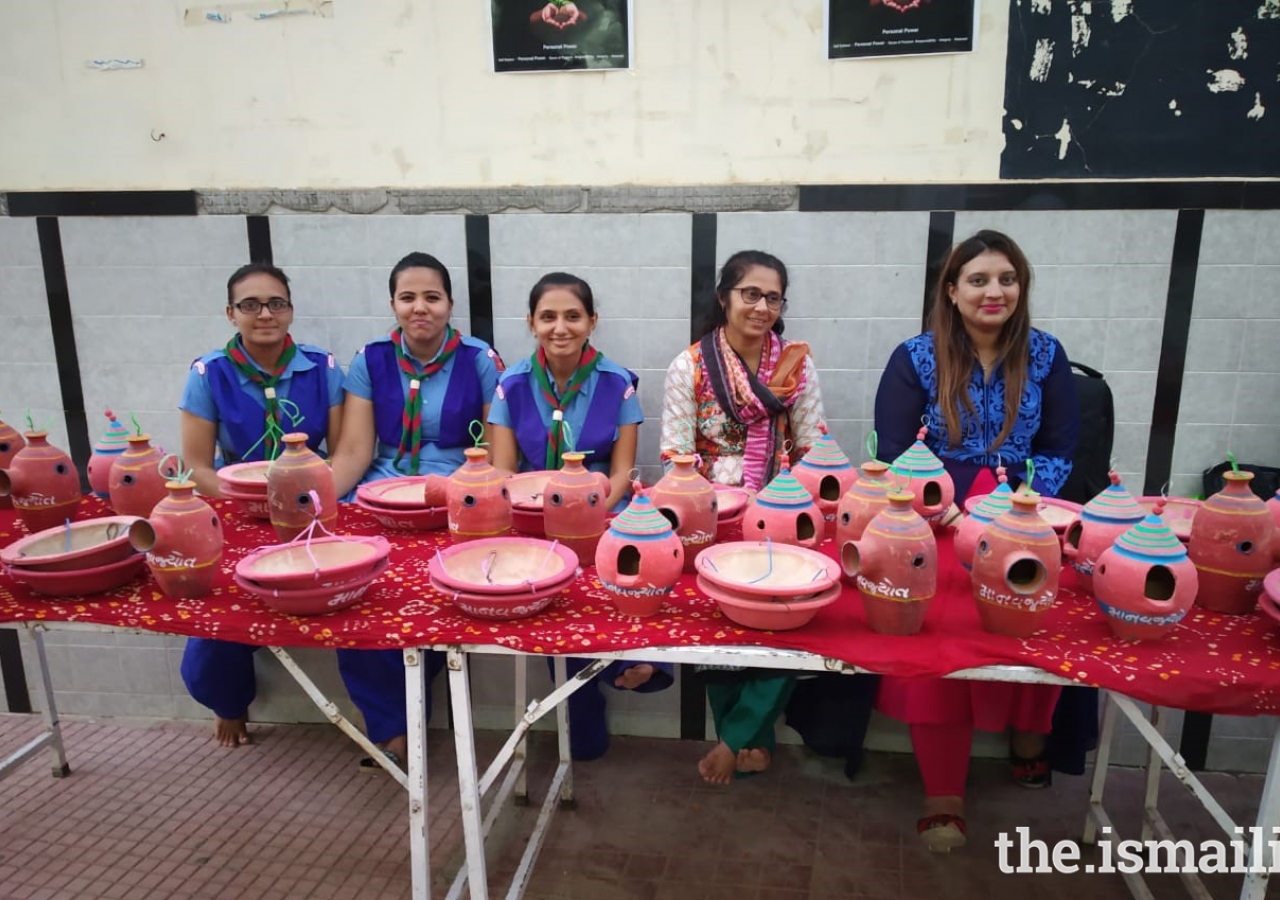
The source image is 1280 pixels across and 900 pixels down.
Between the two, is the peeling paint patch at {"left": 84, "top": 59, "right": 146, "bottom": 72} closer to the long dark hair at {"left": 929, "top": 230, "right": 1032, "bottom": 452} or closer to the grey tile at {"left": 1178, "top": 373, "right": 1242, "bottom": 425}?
the long dark hair at {"left": 929, "top": 230, "right": 1032, "bottom": 452}

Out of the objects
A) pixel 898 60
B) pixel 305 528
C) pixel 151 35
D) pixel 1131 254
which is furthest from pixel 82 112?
pixel 1131 254

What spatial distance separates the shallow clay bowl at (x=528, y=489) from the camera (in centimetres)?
208

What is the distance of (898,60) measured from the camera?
8.89ft

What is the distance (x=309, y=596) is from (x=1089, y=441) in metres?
2.30

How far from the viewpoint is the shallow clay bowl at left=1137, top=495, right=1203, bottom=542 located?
184cm

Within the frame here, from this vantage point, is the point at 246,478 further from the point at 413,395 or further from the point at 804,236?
the point at 804,236

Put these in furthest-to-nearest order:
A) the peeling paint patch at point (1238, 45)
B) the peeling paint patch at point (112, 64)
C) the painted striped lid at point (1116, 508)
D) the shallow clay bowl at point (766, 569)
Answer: the peeling paint patch at point (112, 64), the peeling paint patch at point (1238, 45), the painted striped lid at point (1116, 508), the shallow clay bowl at point (766, 569)

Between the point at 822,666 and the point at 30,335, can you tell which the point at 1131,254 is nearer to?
the point at 822,666

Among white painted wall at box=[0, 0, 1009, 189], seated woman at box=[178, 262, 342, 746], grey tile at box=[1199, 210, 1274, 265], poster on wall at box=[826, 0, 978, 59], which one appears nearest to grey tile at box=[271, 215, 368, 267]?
white painted wall at box=[0, 0, 1009, 189]

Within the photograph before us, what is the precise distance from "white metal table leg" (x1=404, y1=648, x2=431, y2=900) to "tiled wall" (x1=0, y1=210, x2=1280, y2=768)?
3.84 feet

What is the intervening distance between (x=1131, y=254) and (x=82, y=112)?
3.67 metres

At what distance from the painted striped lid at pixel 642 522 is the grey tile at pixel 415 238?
1632 mm

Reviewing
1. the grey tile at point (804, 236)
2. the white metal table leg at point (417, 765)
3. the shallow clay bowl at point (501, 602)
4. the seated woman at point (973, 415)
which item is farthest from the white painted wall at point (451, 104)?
the white metal table leg at point (417, 765)

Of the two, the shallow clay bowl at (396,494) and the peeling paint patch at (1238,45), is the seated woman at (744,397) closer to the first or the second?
the shallow clay bowl at (396,494)
